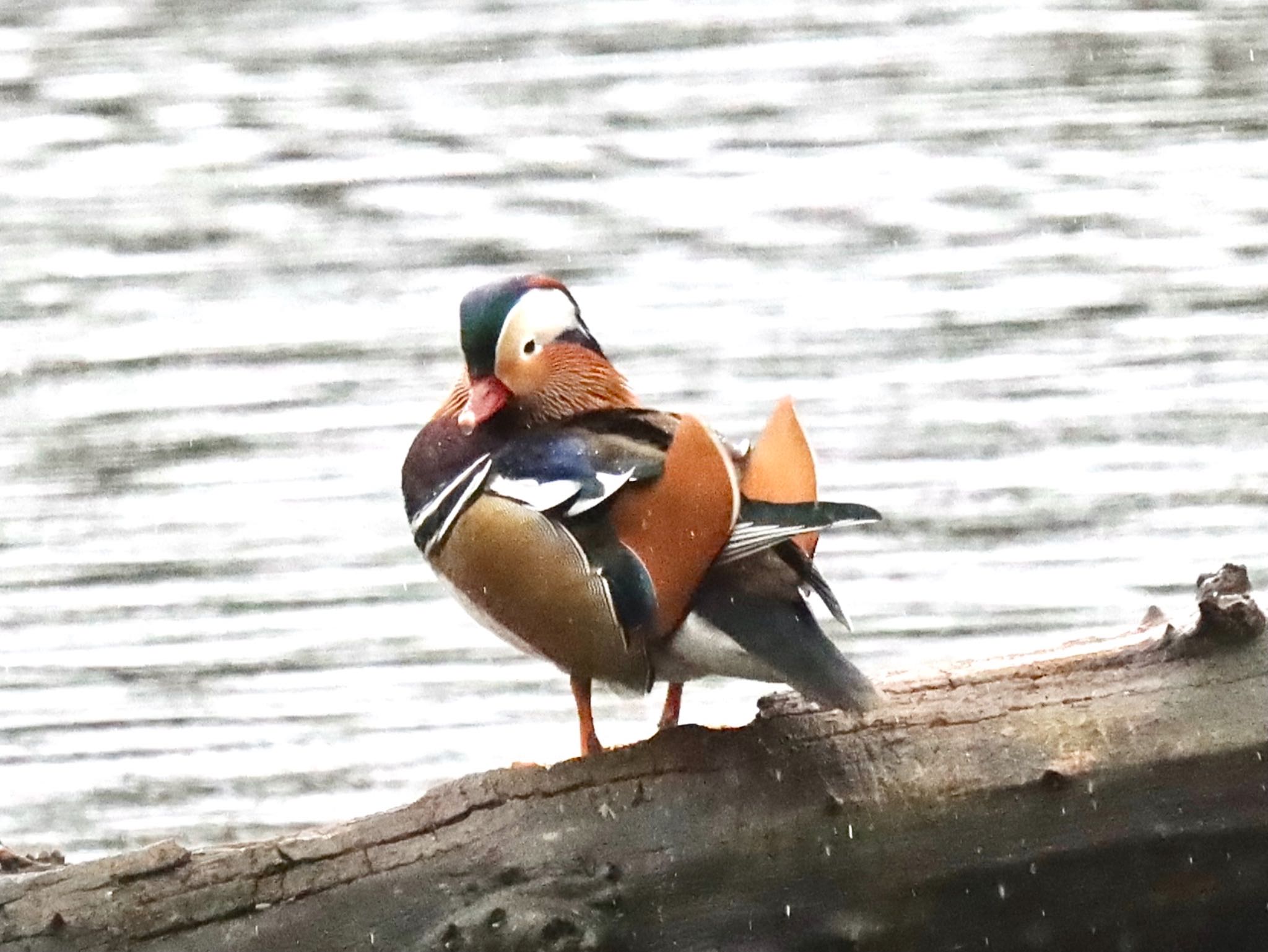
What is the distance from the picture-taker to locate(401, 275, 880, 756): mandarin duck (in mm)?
1461

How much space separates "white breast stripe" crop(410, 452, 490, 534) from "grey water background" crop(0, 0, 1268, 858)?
40cm

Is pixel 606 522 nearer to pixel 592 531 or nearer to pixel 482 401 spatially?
pixel 592 531

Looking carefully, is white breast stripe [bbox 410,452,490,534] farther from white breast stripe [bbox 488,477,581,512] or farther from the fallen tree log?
the fallen tree log

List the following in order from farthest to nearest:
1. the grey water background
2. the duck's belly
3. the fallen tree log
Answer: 1. the grey water background
2. the duck's belly
3. the fallen tree log

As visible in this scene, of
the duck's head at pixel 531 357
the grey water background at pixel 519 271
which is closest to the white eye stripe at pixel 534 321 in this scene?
the duck's head at pixel 531 357

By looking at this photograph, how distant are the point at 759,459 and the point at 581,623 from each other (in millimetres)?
176

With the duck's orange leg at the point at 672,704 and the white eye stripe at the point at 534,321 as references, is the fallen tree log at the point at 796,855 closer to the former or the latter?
the duck's orange leg at the point at 672,704

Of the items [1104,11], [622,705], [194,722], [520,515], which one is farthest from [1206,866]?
[1104,11]

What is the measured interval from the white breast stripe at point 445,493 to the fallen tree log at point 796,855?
21cm

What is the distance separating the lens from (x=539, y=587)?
153 centimetres

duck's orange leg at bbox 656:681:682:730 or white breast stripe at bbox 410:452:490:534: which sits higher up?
white breast stripe at bbox 410:452:490:534

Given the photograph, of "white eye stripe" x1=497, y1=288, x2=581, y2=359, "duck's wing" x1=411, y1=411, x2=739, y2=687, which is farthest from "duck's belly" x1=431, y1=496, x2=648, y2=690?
"white eye stripe" x1=497, y1=288, x2=581, y2=359

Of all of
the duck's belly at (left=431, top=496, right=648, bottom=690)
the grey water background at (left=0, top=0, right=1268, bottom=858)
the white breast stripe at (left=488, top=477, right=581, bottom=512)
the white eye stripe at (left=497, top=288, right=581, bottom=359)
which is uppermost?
the white eye stripe at (left=497, top=288, right=581, bottom=359)

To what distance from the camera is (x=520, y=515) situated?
5.01 ft
